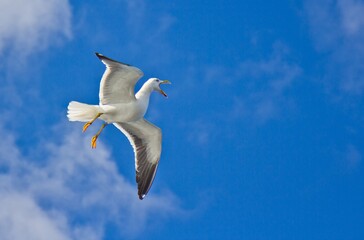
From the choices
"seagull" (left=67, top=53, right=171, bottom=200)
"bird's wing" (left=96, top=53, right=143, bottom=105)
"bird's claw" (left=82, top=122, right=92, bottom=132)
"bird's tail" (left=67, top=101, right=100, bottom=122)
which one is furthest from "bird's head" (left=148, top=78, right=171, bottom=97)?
"bird's claw" (left=82, top=122, right=92, bottom=132)

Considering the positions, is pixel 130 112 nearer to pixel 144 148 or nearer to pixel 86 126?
pixel 86 126

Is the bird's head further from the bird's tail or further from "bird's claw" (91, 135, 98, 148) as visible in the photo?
"bird's claw" (91, 135, 98, 148)

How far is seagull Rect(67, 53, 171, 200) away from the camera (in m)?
16.2

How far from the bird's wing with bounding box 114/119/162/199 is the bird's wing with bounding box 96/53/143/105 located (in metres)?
1.55

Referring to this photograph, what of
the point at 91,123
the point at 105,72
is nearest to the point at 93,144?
the point at 91,123

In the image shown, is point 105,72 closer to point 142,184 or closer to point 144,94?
point 144,94

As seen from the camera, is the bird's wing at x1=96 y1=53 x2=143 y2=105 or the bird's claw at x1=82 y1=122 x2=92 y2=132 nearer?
the bird's wing at x1=96 y1=53 x2=143 y2=105

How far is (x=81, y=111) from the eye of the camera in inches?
650

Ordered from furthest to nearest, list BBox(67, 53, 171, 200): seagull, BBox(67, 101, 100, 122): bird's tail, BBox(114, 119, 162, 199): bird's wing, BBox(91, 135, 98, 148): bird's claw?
BBox(114, 119, 162, 199): bird's wing → BBox(91, 135, 98, 148): bird's claw → BBox(67, 101, 100, 122): bird's tail → BBox(67, 53, 171, 200): seagull

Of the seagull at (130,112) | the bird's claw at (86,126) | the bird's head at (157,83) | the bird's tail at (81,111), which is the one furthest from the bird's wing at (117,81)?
the bird's head at (157,83)

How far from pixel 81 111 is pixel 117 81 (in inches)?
41.2

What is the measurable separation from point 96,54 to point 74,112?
159 cm

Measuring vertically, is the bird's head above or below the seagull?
above

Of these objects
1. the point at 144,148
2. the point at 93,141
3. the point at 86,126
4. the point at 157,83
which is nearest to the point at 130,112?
the point at 86,126
